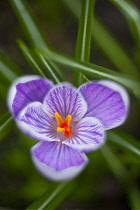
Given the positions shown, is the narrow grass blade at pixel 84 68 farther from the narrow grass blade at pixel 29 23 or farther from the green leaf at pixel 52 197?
the green leaf at pixel 52 197

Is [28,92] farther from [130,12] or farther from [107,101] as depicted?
[130,12]

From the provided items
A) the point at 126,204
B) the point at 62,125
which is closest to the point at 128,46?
the point at 126,204

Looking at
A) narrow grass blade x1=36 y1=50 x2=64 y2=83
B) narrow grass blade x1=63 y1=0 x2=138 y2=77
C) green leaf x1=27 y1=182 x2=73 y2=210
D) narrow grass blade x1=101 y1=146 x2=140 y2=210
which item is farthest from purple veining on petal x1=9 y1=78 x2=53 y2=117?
narrow grass blade x1=63 y1=0 x2=138 y2=77

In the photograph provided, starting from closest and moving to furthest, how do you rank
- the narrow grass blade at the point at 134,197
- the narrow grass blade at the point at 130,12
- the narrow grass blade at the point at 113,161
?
the narrow grass blade at the point at 130,12 < the narrow grass blade at the point at 134,197 < the narrow grass blade at the point at 113,161

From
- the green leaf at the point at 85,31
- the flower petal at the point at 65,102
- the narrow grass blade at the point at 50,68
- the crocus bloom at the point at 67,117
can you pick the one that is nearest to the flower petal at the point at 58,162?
the crocus bloom at the point at 67,117

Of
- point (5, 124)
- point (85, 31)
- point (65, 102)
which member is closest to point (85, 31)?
point (85, 31)

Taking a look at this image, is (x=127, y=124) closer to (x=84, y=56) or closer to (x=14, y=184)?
(x=14, y=184)
